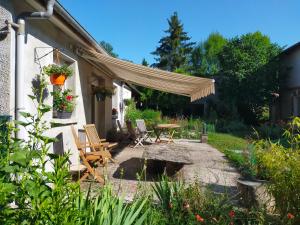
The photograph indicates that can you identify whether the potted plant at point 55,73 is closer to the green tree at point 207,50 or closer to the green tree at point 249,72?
the green tree at point 249,72

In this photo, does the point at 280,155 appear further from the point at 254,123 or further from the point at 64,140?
the point at 254,123

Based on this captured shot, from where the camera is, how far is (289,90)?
24.8 meters

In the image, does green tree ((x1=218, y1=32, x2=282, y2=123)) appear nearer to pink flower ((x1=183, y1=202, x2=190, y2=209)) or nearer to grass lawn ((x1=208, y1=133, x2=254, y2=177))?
grass lawn ((x1=208, y1=133, x2=254, y2=177))

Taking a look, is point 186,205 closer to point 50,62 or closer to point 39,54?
point 39,54

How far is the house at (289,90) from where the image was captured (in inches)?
921

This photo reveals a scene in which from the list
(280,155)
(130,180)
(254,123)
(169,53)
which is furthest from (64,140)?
(169,53)

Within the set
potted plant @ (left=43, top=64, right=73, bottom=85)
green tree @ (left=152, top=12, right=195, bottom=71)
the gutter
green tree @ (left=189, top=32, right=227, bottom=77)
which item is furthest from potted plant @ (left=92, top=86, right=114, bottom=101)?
green tree @ (left=189, top=32, right=227, bottom=77)

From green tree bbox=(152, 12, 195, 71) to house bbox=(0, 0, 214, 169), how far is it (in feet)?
137

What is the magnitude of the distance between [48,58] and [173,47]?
47.0m

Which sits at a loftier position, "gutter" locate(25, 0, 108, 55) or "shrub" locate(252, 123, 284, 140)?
"gutter" locate(25, 0, 108, 55)

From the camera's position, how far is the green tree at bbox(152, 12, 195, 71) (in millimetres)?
52625

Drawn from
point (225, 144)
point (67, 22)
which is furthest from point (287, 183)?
point (225, 144)

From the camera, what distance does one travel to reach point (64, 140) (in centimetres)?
821

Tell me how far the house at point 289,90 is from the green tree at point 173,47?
89.1 feet
